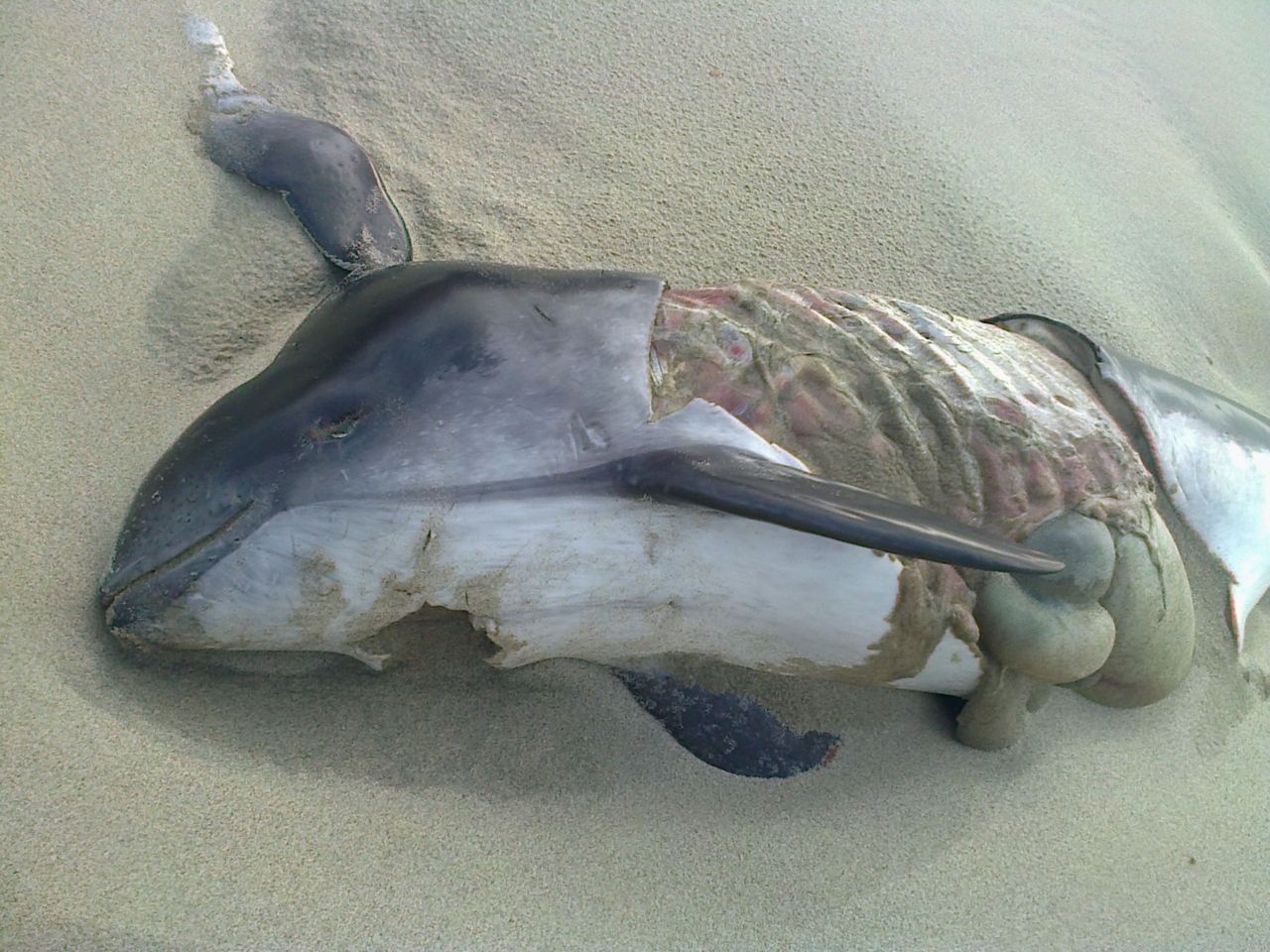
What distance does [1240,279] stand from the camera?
11.3ft

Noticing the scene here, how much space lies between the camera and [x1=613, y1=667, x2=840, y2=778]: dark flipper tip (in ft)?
6.52

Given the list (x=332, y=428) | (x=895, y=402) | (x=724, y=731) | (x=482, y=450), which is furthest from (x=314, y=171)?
(x=724, y=731)

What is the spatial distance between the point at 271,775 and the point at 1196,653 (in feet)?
6.67

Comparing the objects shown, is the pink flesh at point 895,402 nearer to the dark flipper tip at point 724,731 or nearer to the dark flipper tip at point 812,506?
the dark flipper tip at point 812,506

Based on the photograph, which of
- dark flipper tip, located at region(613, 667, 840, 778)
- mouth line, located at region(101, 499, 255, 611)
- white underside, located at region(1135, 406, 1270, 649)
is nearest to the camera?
mouth line, located at region(101, 499, 255, 611)

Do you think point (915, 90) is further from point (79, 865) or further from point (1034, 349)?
point (79, 865)

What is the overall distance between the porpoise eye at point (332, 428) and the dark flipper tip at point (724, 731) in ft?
2.21

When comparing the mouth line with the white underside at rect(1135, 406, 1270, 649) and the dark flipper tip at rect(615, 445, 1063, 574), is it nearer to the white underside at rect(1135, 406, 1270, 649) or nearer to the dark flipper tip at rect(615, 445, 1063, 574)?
the dark flipper tip at rect(615, 445, 1063, 574)

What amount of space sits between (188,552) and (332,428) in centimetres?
30

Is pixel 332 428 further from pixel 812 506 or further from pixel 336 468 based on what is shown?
pixel 812 506

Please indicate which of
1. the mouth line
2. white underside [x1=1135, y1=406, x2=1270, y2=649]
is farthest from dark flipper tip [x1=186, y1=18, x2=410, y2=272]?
white underside [x1=1135, y1=406, x2=1270, y2=649]

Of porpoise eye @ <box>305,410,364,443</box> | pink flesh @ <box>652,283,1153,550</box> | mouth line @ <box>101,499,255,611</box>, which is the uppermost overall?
pink flesh @ <box>652,283,1153,550</box>

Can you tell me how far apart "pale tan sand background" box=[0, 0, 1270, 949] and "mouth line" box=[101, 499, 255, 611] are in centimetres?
8

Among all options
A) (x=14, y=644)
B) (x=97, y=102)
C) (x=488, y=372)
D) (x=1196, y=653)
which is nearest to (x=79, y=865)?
(x=14, y=644)
